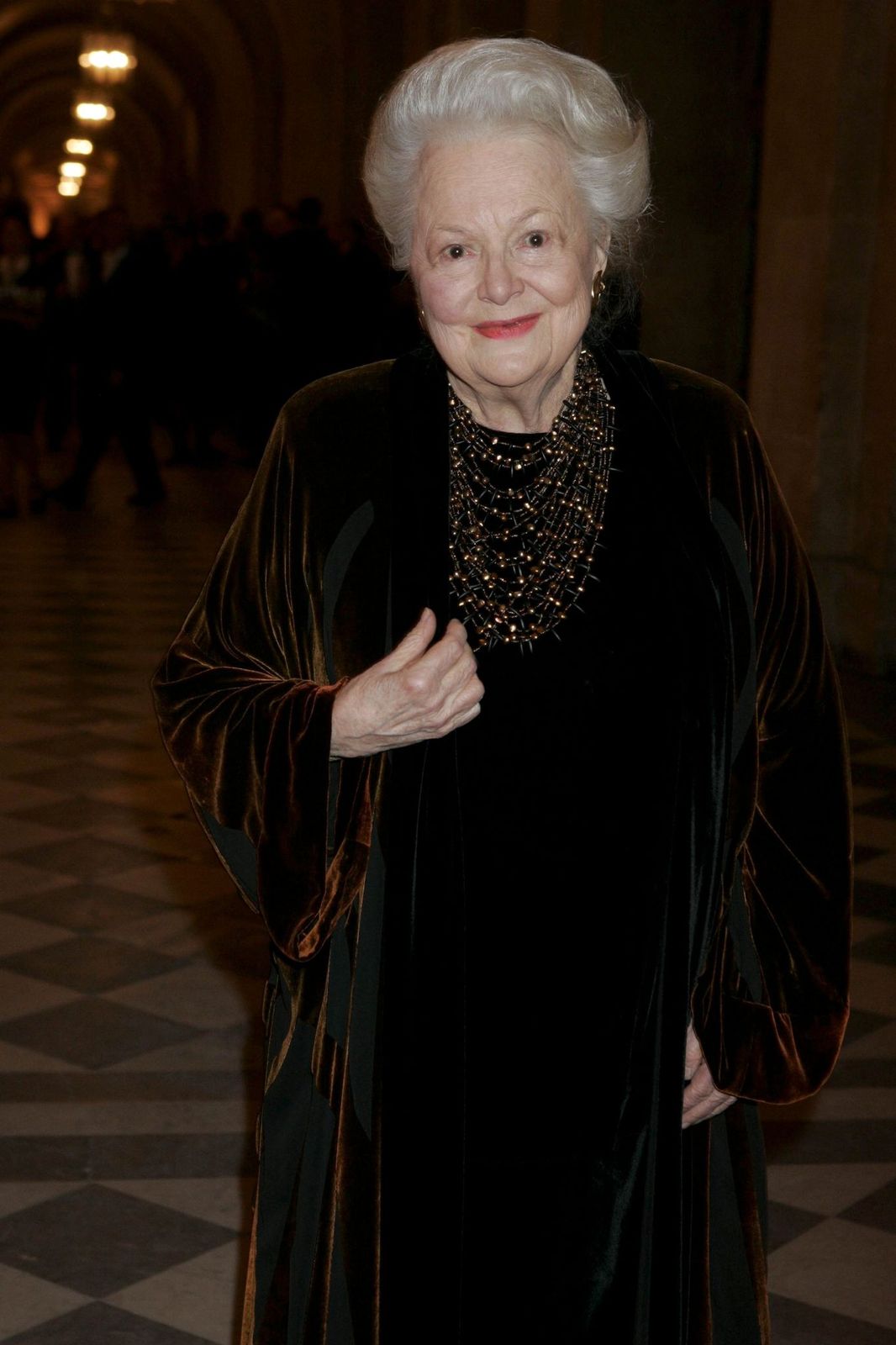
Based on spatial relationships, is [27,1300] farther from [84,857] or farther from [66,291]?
[66,291]

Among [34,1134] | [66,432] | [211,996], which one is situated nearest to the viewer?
[34,1134]

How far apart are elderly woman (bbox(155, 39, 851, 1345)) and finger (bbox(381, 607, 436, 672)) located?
0.15 ft

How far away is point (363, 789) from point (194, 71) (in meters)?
38.4

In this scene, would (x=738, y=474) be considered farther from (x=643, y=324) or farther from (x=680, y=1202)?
(x=643, y=324)

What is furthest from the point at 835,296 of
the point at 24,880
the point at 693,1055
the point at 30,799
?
the point at 693,1055

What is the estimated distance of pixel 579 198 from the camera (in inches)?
88.7

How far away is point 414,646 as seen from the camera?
2.08m

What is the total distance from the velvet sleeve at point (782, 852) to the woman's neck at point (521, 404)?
0.70 ft

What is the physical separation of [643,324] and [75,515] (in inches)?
198

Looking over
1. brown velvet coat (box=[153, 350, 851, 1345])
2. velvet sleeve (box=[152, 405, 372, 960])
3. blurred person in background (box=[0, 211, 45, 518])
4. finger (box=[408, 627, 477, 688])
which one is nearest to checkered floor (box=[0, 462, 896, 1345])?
brown velvet coat (box=[153, 350, 851, 1345])

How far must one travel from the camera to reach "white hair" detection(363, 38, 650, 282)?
2.18 metres

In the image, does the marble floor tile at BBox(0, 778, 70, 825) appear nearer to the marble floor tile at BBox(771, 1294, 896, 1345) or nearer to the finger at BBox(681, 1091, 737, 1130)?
the marble floor tile at BBox(771, 1294, 896, 1345)

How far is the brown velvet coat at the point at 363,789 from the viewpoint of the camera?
87.8 inches

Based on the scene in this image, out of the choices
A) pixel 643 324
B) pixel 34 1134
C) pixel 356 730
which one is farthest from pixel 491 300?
pixel 643 324
